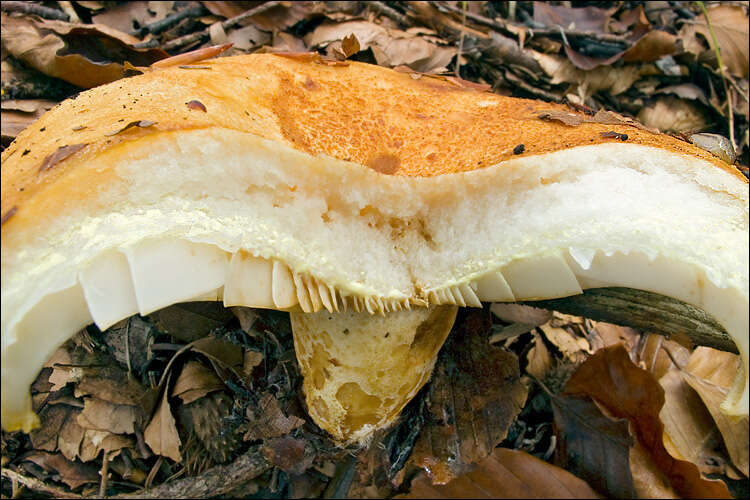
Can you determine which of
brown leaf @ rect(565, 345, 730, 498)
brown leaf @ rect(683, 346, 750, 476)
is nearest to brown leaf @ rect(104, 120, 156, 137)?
brown leaf @ rect(565, 345, 730, 498)

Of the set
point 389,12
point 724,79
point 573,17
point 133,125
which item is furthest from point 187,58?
point 724,79

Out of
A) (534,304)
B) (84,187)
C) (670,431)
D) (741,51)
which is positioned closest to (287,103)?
(84,187)

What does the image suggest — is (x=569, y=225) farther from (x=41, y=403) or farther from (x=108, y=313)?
(x=41, y=403)

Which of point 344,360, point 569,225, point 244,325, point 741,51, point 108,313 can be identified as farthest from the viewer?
point 741,51

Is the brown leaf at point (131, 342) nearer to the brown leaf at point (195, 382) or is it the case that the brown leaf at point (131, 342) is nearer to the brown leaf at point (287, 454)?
the brown leaf at point (195, 382)

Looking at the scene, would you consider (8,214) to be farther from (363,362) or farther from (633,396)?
(633,396)
